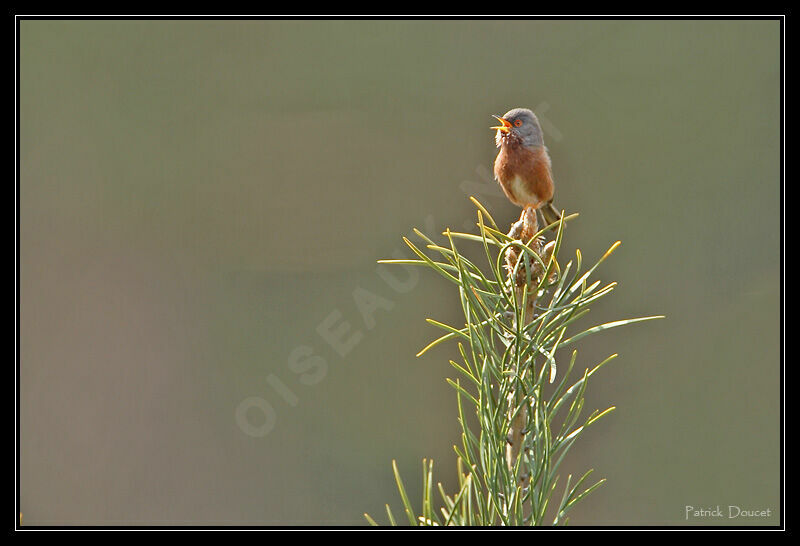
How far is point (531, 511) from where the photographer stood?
362 millimetres

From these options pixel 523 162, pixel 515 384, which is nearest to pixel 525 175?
pixel 523 162

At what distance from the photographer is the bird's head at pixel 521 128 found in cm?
55

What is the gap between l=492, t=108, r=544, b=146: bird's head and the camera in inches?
21.7

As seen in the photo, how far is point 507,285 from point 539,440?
86 millimetres

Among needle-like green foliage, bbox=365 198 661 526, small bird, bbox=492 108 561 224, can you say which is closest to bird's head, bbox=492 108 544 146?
small bird, bbox=492 108 561 224

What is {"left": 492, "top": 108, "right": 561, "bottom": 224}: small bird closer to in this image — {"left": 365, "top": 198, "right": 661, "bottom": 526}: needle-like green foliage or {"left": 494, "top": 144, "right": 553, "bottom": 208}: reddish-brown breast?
{"left": 494, "top": 144, "right": 553, "bottom": 208}: reddish-brown breast

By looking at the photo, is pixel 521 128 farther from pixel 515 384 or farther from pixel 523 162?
pixel 515 384

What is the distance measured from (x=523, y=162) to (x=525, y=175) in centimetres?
1

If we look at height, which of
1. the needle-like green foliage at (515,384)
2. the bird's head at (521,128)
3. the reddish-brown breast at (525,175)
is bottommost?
the needle-like green foliage at (515,384)

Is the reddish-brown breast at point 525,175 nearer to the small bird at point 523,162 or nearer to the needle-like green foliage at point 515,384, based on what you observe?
the small bird at point 523,162

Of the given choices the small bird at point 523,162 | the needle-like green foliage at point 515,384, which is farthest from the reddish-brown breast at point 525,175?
the needle-like green foliage at point 515,384
